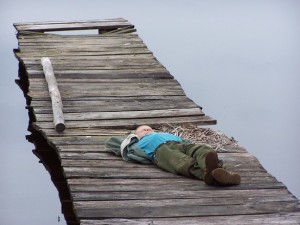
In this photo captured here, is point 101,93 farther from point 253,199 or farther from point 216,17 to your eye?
point 216,17

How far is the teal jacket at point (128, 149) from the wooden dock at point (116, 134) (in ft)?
0.20

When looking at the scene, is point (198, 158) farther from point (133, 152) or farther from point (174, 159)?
point (133, 152)

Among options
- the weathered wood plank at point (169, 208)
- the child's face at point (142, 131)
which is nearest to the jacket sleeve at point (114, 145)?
the child's face at point (142, 131)

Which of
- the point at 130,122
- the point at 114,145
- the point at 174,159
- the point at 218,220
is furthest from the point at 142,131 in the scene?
the point at 218,220

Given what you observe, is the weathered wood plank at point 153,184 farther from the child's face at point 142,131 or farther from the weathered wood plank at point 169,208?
the child's face at point 142,131

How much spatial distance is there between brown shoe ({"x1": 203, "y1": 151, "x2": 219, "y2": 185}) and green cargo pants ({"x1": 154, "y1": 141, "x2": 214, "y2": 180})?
87 mm

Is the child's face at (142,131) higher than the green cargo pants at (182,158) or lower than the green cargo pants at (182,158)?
higher

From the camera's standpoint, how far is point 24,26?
45.6 ft

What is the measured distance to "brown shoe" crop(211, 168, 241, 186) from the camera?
7.99 metres

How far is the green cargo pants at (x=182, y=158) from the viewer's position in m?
8.23

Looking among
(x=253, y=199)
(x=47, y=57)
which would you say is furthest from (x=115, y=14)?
(x=253, y=199)

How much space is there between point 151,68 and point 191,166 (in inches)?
149

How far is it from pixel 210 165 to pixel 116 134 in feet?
5.66

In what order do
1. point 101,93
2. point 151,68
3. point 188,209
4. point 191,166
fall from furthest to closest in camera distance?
point 151,68
point 101,93
point 191,166
point 188,209
